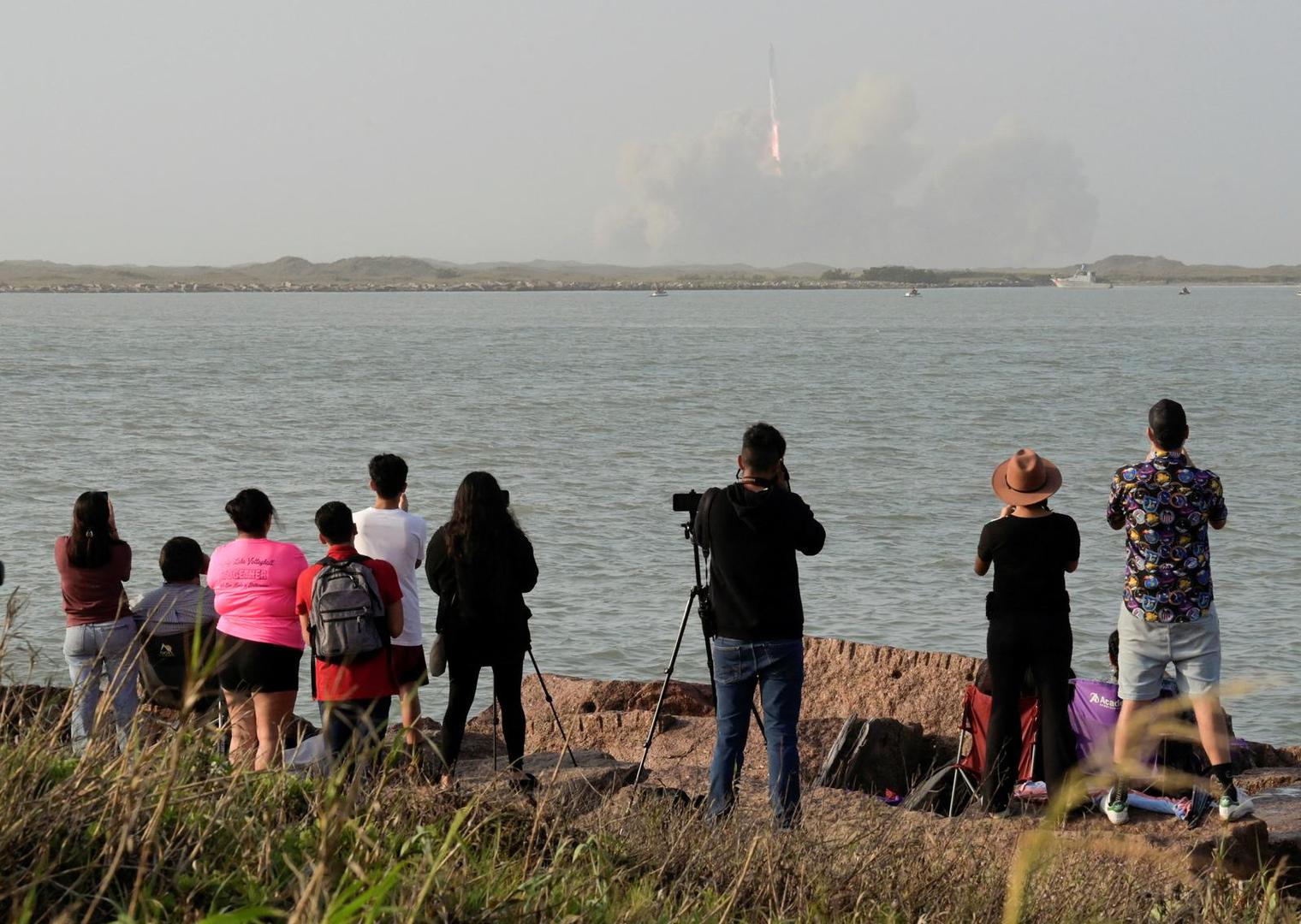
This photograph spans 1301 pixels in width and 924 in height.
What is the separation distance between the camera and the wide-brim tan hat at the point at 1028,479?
683cm

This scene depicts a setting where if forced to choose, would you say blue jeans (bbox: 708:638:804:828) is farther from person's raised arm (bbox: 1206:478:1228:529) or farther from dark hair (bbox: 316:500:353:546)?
person's raised arm (bbox: 1206:478:1228:529)

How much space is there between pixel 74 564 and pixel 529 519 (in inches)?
596

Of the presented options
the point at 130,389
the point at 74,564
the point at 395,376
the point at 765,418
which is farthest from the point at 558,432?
the point at 74,564

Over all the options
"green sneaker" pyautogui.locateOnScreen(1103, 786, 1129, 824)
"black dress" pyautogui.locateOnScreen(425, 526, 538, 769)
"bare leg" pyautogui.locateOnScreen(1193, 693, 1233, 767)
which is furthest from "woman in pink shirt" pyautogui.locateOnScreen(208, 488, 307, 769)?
"bare leg" pyautogui.locateOnScreen(1193, 693, 1233, 767)

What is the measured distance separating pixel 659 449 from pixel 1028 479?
25.5 metres

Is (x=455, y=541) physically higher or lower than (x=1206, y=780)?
higher

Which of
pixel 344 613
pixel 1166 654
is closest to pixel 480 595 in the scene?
pixel 344 613

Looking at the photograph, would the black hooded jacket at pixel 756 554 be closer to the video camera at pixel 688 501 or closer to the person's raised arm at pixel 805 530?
the person's raised arm at pixel 805 530

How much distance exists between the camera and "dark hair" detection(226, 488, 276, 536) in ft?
22.3

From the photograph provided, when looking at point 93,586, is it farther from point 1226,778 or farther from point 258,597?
point 1226,778

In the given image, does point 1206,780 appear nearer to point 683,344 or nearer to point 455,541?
point 455,541

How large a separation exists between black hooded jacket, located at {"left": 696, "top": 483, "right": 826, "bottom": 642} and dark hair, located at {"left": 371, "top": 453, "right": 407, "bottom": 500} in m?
1.58

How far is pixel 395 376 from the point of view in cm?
5603

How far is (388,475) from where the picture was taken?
7.15 m
